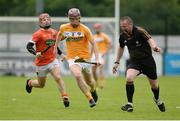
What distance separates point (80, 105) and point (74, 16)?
228 cm

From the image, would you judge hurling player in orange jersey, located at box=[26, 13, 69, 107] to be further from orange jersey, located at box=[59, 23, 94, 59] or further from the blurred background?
the blurred background

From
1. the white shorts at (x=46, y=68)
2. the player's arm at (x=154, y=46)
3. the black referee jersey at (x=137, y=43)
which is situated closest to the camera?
the player's arm at (x=154, y=46)

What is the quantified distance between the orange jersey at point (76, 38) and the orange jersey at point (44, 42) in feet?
1.69

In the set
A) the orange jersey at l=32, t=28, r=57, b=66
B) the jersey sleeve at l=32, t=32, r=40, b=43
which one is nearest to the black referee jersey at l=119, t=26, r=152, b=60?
the orange jersey at l=32, t=28, r=57, b=66

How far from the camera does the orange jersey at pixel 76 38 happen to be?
18.0 metres

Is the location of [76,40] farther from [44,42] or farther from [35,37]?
[35,37]

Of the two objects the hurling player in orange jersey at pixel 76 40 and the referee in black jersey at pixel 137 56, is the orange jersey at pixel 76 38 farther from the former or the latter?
the referee in black jersey at pixel 137 56

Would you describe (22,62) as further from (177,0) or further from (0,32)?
(177,0)

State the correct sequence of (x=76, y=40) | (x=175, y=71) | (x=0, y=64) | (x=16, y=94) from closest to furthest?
(x=76, y=40)
(x=16, y=94)
(x=0, y=64)
(x=175, y=71)

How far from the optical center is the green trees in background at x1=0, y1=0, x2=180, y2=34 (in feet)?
149

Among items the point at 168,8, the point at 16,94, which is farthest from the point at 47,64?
the point at 168,8

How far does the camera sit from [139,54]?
16.8m

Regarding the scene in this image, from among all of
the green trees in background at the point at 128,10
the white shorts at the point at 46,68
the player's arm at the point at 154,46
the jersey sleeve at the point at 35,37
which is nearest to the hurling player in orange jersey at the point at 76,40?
the jersey sleeve at the point at 35,37

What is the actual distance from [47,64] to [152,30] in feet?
99.7
